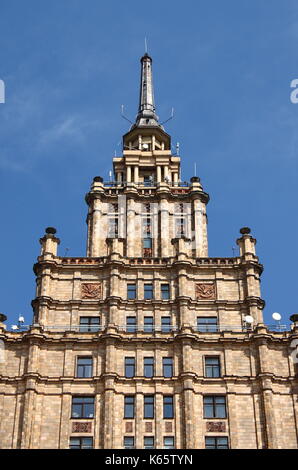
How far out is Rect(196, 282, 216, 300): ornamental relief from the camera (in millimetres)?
75625

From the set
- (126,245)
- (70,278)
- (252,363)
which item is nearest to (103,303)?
(70,278)

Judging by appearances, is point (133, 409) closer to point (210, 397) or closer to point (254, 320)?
point (210, 397)

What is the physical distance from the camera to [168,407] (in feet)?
221

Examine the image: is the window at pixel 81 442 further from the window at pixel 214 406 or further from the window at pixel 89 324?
the window at pixel 89 324

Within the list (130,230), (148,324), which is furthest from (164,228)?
(148,324)

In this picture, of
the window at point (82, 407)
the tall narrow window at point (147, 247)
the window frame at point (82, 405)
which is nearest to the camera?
the window frame at point (82, 405)

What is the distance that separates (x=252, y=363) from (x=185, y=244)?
15298 mm

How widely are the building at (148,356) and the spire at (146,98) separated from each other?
86.9ft

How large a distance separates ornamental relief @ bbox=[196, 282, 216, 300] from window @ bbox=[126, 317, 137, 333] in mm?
6639

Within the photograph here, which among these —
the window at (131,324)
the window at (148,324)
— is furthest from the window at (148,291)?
the window at (131,324)

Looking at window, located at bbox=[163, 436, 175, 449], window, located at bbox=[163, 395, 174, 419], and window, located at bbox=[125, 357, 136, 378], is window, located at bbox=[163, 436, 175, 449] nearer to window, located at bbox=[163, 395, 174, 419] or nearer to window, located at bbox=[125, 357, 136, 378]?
window, located at bbox=[163, 395, 174, 419]

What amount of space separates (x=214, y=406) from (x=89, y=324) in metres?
14.3

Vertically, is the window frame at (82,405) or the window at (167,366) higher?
the window at (167,366)

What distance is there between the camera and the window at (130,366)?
228 ft
